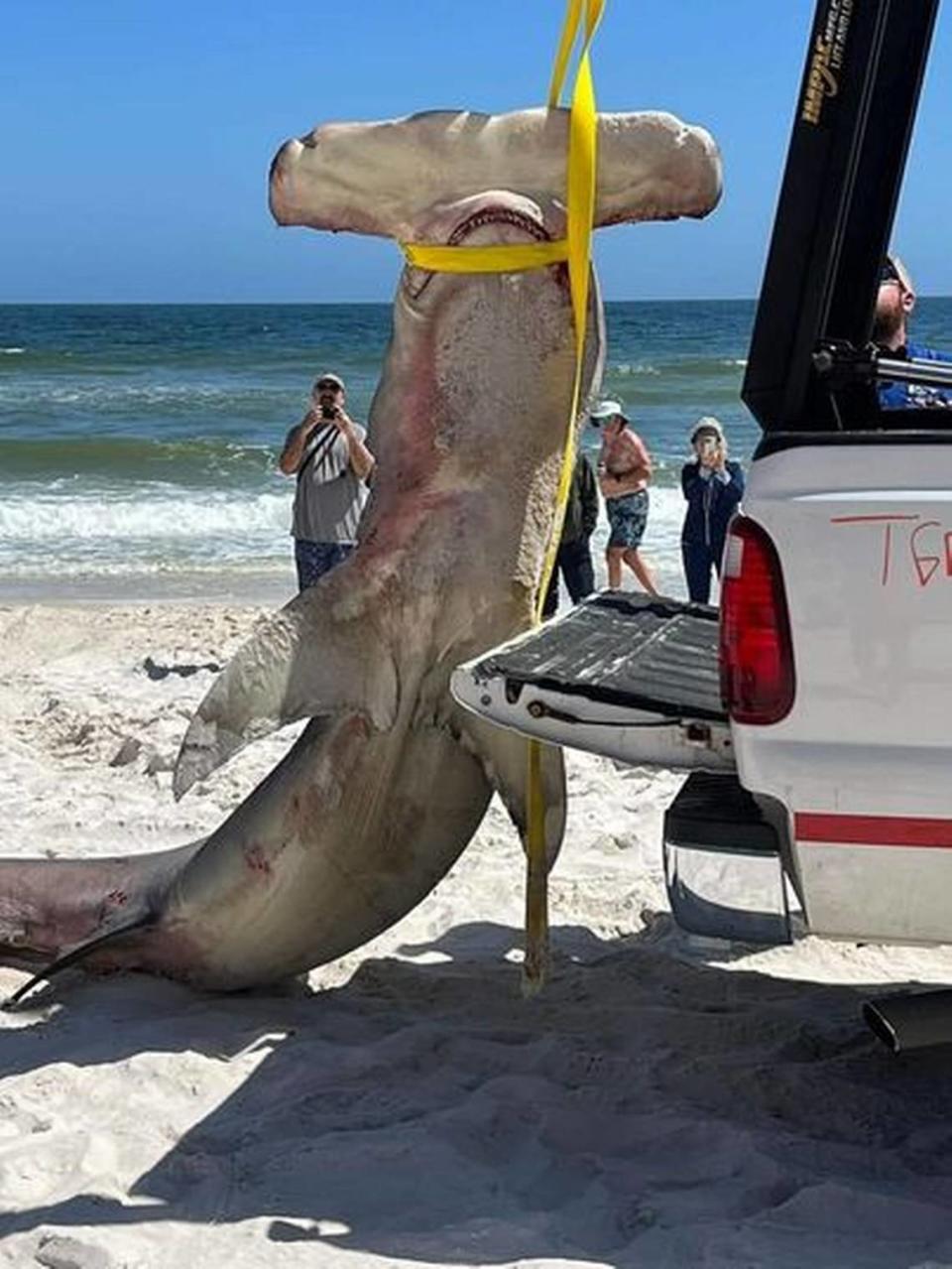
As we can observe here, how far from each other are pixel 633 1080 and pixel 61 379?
130 feet

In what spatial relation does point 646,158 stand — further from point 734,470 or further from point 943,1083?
point 734,470

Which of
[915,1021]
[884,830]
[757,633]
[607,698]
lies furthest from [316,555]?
[884,830]

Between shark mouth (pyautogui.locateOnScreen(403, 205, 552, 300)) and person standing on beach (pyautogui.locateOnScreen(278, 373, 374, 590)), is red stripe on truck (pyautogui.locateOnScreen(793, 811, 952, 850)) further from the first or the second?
person standing on beach (pyautogui.locateOnScreen(278, 373, 374, 590))

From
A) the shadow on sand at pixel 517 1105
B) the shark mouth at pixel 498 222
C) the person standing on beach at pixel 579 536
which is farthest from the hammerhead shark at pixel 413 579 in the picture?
the person standing on beach at pixel 579 536

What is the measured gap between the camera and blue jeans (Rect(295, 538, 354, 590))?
33.0ft

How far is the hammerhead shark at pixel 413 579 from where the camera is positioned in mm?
4273

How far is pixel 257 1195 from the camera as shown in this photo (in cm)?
371

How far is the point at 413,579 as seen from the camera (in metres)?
4.53

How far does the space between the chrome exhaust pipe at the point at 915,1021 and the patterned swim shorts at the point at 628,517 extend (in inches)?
328

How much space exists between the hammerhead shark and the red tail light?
1.23 metres

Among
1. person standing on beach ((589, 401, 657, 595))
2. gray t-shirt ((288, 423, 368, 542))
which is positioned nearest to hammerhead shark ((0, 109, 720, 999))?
gray t-shirt ((288, 423, 368, 542))

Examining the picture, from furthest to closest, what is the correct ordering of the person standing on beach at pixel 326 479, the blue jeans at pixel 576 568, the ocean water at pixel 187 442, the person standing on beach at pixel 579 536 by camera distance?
the ocean water at pixel 187 442 < the blue jeans at pixel 576 568 < the person standing on beach at pixel 579 536 < the person standing on beach at pixel 326 479

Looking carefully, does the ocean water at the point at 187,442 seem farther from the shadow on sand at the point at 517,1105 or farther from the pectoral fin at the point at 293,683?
the shadow on sand at the point at 517,1105

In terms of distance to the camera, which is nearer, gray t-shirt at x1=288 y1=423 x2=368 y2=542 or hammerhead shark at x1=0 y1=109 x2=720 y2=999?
hammerhead shark at x1=0 y1=109 x2=720 y2=999
